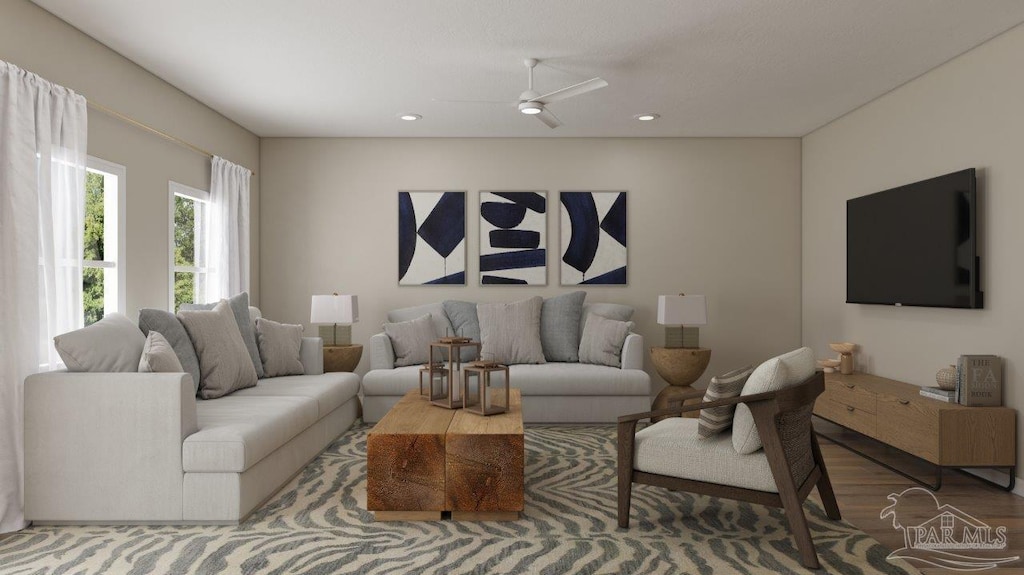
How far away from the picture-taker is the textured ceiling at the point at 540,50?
3484 millimetres

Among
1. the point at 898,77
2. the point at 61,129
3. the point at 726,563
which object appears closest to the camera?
the point at 726,563

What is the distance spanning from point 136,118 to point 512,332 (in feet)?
10.8

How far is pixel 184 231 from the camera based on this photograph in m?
5.18

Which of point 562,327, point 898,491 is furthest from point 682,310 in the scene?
point 898,491

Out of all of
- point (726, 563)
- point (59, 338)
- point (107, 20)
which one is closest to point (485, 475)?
point (726, 563)

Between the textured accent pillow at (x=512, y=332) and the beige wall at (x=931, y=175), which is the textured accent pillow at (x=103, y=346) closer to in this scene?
the textured accent pillow at (x=512, y=332)

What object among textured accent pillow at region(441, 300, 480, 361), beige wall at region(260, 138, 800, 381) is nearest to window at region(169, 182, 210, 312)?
beige wall at region(260, 138, 800, 381)

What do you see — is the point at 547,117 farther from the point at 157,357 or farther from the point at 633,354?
the point at 157,357

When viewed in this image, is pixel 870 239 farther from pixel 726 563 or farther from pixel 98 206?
pixel 98 206

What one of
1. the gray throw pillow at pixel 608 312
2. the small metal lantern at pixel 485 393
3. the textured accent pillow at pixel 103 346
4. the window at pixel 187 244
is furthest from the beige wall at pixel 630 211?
the textured accent pillow at pixel 103 346

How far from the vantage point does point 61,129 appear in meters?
3.52

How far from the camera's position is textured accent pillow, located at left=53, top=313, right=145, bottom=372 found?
10.4 ft

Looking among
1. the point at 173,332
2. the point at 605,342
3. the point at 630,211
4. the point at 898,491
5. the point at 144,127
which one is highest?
the point at 144,127

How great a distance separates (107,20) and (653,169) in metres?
4.71
